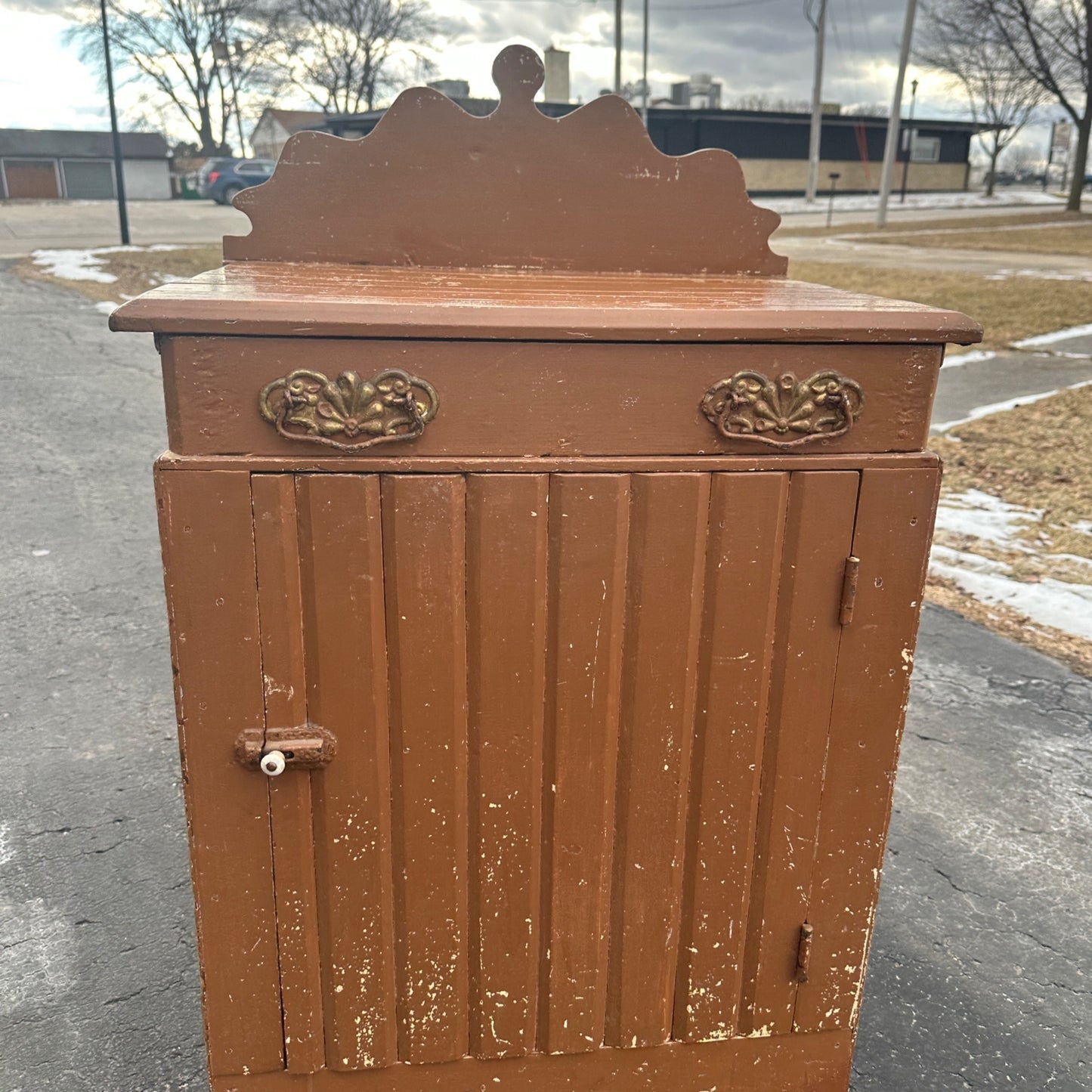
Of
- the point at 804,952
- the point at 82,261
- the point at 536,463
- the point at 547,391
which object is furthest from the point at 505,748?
the point at 82,261

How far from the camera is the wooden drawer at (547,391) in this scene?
141cm

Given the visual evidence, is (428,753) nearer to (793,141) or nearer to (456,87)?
(456,87)

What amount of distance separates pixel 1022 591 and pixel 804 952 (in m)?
3.58

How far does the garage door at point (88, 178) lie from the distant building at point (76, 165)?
Result: 0.03m

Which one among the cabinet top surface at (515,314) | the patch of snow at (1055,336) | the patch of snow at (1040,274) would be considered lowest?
the patch of snow at (1055,336)

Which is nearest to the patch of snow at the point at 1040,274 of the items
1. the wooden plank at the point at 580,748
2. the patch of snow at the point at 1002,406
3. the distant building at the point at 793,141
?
the patch of snow at the point at 1002,406

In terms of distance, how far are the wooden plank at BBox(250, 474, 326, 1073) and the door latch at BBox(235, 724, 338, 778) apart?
0.02 m

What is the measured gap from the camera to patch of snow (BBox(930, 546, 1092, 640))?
14.7 feet

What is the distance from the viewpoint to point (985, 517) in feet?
18.9

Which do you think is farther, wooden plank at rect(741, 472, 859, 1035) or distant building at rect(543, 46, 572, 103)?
distant building at rect(543, 46, 572, 103)

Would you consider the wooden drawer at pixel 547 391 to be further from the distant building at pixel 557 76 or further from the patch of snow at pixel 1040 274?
the distant building at pixel 557 76

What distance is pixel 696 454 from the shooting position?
154cm

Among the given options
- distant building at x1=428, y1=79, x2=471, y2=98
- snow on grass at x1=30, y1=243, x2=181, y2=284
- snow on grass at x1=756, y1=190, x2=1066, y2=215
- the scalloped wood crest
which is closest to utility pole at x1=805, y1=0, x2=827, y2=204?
snow on grass at x1=756, y1=190, x2=1066, y2=215

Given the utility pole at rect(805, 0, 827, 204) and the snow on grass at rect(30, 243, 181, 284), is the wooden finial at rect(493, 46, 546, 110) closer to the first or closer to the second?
the snow on grass at rect(30, 243, 181, 284)
